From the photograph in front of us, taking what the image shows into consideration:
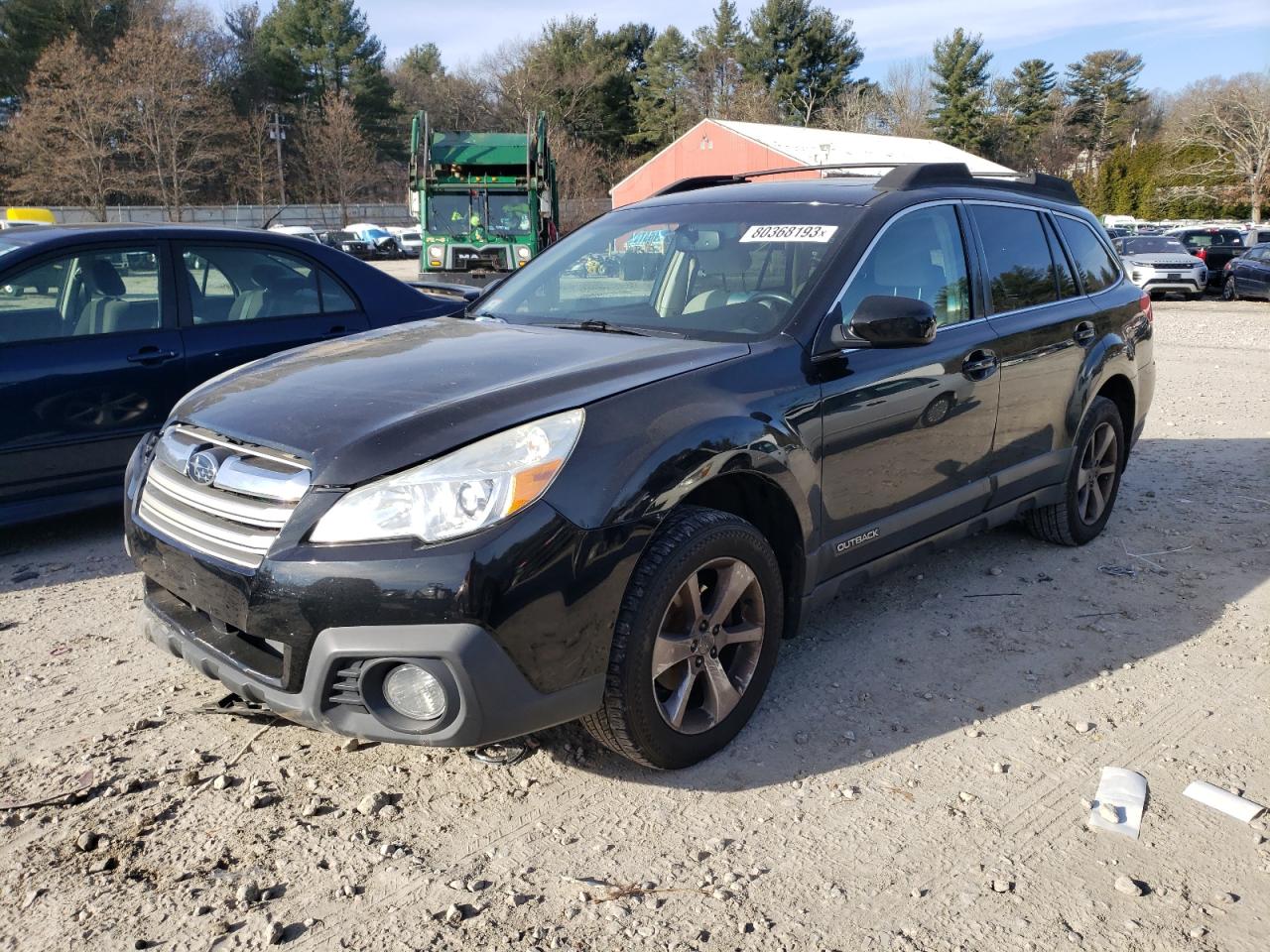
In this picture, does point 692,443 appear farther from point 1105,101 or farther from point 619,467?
point 1105,101

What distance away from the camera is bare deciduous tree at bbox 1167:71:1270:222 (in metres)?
51.3

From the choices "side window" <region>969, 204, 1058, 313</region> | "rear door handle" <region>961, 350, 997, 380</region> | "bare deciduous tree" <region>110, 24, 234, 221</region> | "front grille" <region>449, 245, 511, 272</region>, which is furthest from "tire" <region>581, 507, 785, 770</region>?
"bare deciduous tree" <region>110, 24, 234, 221</region>

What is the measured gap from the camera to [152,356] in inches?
207

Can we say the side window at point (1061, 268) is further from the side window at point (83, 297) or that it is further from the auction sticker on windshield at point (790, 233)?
the side window at point (83, 297)

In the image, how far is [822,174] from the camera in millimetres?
4805

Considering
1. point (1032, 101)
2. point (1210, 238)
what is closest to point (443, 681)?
point (1210, 238)

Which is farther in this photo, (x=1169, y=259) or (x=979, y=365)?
(x=1169, y=259)

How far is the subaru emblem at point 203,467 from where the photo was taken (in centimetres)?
291

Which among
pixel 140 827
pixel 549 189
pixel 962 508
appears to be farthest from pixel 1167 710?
pixel 549 189

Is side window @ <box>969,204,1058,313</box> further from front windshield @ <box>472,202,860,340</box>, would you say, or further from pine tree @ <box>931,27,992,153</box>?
pine tree @ <box>931,27,992,153</box>

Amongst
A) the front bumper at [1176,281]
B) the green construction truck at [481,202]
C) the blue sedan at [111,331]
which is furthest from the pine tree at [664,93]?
the blue sedan at [111,331]

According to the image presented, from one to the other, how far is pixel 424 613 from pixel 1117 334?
13.4ft

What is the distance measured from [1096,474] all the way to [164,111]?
48367mm

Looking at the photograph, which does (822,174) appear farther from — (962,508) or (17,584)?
(17,584)
